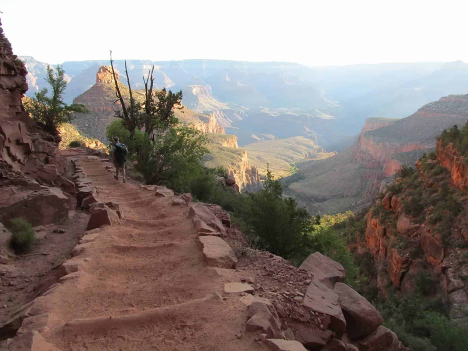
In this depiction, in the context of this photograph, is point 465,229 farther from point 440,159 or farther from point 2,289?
point 2,289

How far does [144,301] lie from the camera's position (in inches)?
183

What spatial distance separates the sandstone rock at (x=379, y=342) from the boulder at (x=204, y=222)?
11.4 feet

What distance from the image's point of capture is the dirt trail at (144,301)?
371 cm

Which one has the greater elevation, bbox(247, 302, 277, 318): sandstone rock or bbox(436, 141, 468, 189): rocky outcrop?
bbox(247, 302, 277, 318): sandstone rock

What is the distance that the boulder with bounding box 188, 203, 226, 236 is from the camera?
7.02 meters

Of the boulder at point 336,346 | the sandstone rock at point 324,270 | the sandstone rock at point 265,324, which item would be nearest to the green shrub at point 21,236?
the sandstone rock at point 265,324

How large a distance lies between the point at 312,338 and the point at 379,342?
5.62ft

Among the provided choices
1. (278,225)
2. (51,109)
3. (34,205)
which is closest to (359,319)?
(278,225)

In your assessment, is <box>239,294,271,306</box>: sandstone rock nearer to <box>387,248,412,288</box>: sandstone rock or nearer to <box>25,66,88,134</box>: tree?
<box>25,66,88,134</box>: tree

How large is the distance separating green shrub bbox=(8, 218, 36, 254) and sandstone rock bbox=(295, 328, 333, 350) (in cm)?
597

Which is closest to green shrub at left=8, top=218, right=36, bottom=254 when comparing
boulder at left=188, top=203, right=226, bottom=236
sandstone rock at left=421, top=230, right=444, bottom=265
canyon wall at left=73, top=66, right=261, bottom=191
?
boulder at left=188, top=203, right=226, bottom=236

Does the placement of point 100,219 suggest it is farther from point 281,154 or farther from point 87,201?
point 281,154

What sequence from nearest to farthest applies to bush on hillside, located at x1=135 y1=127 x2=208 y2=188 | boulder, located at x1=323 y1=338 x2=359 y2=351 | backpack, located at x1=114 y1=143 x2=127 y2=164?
1. boulder, located at x1=323 y1=338 x2=359 y2=351
2. backpack, located at x1=114 y1=143 x2=127 y2=164
3. bush on hillside, located at x1=135 y1=127 x2=208 y2=188

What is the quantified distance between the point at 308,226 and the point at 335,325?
7154mm
